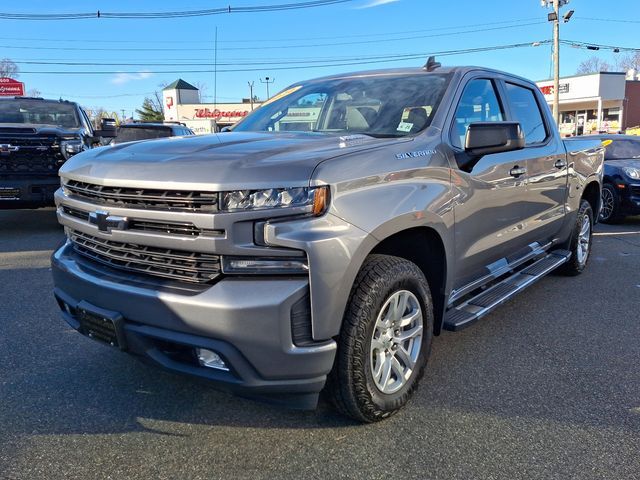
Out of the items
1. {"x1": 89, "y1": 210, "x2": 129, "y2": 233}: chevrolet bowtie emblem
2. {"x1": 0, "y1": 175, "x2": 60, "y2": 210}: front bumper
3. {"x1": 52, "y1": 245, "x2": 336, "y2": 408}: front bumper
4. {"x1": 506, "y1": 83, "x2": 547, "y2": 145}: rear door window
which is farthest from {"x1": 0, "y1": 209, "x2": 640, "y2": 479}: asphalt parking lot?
{"x1": 0, "y1": 175, "x2": 60, "y2": 210}: front bumper

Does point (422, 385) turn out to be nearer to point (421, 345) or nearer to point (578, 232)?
point (421, 345)

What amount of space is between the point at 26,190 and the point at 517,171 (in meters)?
6.33

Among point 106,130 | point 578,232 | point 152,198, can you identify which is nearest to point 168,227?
point 152,198

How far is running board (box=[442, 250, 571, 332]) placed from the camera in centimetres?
341

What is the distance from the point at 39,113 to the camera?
9234 millimetres

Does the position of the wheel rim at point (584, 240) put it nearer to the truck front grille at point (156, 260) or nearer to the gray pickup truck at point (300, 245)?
the gray pickup truck at point (300, 245)

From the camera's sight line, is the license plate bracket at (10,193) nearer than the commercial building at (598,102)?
Yes

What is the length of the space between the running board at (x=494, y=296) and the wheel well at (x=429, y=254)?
5.9 inches

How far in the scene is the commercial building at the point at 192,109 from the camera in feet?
200

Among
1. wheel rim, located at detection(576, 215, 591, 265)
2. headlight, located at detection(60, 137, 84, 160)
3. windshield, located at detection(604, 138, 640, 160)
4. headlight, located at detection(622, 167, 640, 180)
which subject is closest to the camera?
wheel rim, located at detection(576, 215, 591, 265)

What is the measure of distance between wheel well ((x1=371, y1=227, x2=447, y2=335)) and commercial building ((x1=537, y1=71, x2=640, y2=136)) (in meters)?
35.6

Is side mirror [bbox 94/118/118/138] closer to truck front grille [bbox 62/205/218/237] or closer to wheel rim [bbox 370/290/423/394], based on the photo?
truck front grille [bbox 62/205/218/237]

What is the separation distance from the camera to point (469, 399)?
3.14 metres

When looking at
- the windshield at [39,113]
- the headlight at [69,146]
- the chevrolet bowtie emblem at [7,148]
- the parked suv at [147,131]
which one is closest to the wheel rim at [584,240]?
the headlight at [69,146]
